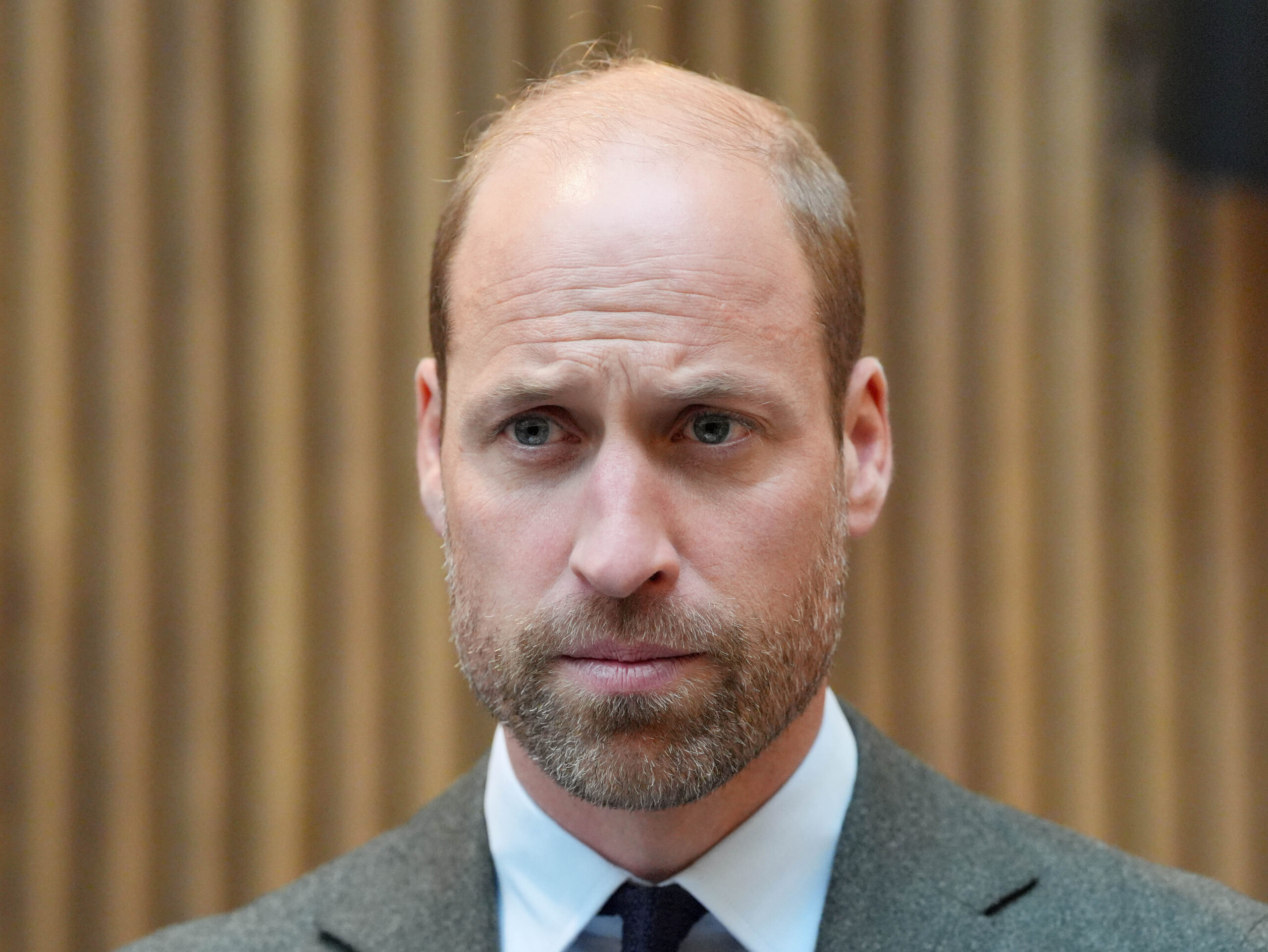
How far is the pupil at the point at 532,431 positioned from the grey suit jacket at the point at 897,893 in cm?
46

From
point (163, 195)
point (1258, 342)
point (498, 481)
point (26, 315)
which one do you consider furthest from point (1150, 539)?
point (26, 315)

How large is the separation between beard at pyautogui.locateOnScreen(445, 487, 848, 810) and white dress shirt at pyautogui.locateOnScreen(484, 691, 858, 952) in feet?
0.33

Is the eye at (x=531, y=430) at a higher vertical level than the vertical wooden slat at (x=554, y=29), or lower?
lower

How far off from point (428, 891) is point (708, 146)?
0.89 meters

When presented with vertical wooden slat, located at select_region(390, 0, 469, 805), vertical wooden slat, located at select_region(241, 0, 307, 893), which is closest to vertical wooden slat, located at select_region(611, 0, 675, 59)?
vertical wooden slat, located at select_region(390, 0, 469, 805)

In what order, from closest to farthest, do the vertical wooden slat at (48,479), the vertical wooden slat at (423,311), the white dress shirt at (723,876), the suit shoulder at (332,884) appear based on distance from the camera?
the white dress shirt at (723,876)
the suit shoulder at (332,884)
the vertical wooden slat at (48,479)
the vertical wooden slat at (423,311)

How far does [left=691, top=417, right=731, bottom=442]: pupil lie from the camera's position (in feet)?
4.34

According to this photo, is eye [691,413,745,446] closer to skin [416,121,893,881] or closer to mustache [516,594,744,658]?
skin [416,121,893,881]

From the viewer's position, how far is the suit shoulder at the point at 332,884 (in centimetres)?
147

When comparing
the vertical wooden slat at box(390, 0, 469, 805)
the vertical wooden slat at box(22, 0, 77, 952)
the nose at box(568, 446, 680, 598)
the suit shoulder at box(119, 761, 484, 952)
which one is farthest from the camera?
the vertical wooden slat at box(390, 0, 469, 805)

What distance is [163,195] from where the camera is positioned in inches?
103

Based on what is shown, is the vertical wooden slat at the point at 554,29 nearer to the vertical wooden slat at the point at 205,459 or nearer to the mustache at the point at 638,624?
the vertical wooden slat at the point at 205,459

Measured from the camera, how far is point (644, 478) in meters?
1.27

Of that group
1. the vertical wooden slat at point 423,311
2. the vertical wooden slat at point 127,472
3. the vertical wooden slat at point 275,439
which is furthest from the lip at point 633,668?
the vertical wooden slat at point 127,472
